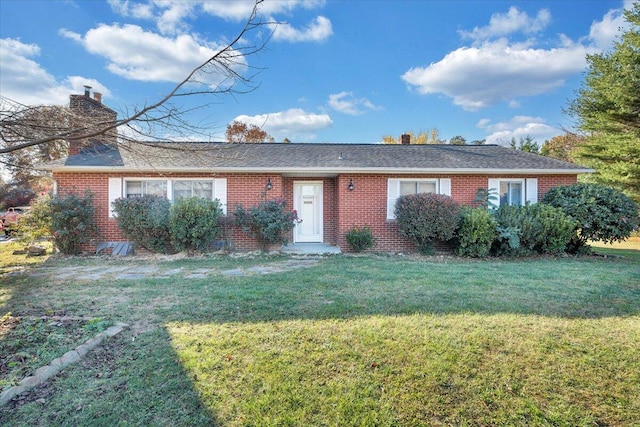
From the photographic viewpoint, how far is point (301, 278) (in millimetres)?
5906

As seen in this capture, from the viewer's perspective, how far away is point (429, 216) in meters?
8.66

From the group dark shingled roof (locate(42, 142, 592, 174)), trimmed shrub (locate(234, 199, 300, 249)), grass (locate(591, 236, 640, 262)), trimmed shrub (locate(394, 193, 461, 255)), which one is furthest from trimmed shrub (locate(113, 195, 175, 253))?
grass (locate(591, 236, 640, 262))

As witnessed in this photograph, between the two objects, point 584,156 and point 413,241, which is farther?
point 584,156

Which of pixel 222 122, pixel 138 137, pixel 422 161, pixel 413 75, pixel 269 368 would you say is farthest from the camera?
pixel 413 75

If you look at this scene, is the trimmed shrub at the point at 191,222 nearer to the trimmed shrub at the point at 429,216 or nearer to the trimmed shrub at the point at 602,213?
the trimmed shrub at the point at 429,216

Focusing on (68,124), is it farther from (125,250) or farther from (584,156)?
(584,156)

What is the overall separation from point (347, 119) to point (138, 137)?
48.8 ft

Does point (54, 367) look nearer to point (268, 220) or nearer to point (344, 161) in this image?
point (268, 220)

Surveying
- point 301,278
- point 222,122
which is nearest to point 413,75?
point 301,278

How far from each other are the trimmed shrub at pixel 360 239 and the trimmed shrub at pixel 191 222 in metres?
3.84

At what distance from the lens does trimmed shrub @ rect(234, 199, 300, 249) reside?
9.05m

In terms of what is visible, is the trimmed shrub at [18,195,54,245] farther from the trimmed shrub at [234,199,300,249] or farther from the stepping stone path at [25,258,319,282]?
the trimmed shrub at [234,199,300,249]

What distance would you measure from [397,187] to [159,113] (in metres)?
8.06

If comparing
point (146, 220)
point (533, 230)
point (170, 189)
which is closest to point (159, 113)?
point (146, 220)
